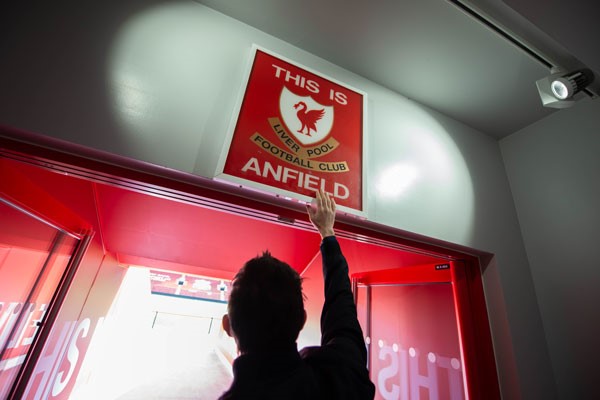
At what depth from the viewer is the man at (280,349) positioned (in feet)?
1.75

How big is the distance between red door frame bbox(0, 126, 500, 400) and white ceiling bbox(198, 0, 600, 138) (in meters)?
0.96

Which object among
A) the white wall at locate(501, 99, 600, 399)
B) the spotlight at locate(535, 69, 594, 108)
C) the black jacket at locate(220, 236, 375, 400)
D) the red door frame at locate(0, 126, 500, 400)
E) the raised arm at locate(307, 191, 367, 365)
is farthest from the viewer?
the white wall at locate(501, 99, 600, 399)

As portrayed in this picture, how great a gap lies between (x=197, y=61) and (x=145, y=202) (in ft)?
4.01

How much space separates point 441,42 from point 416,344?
5.87ft

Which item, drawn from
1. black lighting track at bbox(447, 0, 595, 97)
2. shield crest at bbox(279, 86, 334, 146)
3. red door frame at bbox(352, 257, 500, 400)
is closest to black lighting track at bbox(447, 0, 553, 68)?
black lighting track at bbox(447, 0, 595, 97)

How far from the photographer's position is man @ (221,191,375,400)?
0.53 metres

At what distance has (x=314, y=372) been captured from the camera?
592 millimetres

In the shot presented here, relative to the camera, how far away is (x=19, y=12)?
875 mm

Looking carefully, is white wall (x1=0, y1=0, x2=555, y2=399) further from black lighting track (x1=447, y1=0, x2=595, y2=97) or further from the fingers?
black lighting track (x1=447, y1=0, x2=595, y2=97)

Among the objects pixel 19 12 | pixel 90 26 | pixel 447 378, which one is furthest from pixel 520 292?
pixel 19 12

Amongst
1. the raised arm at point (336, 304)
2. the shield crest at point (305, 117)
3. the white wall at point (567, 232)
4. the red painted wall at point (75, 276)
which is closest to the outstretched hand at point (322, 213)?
the raised arm at point (336, 304)

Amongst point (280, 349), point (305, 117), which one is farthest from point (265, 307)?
point (305, 117)

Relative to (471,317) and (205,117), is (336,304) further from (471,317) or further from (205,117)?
(471,317)

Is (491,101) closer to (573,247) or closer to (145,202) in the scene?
(573,247)
